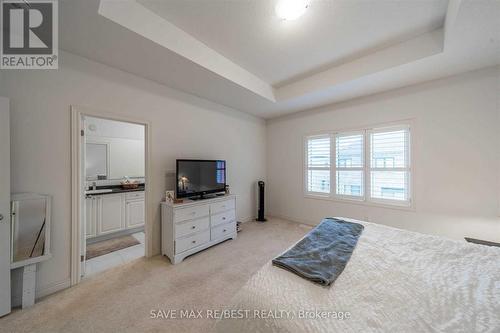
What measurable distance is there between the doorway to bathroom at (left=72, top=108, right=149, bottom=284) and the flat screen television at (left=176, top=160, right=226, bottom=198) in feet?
1.58

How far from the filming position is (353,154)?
3531 millimetres

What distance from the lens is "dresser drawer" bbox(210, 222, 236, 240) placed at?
116 inches

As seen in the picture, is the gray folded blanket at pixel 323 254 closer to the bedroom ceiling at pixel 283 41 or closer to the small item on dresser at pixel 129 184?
the bedroom ceiling at pixel 283 41

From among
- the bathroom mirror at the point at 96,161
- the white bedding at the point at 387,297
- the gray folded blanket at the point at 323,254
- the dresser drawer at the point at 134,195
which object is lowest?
the white bedding at the point at 387,297

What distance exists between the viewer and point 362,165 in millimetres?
3434

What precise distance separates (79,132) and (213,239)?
2.29 m

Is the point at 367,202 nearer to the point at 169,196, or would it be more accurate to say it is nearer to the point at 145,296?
the point at 169,196

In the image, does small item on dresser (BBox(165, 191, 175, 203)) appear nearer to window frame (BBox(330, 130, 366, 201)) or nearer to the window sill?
the window sill

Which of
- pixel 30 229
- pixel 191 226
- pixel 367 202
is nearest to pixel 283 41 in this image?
pixel 191 226

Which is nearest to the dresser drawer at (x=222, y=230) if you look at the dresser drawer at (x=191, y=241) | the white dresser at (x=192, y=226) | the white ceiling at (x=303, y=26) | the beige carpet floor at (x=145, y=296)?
the white dresser at (x=192, y=226)

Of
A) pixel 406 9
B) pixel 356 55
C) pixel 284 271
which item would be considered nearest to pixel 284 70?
pixel 356 55

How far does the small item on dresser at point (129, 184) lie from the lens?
11.9 ft

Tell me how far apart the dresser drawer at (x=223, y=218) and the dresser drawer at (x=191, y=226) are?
121 millimetres

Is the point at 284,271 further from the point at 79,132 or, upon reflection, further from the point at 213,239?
the point at 79,132
